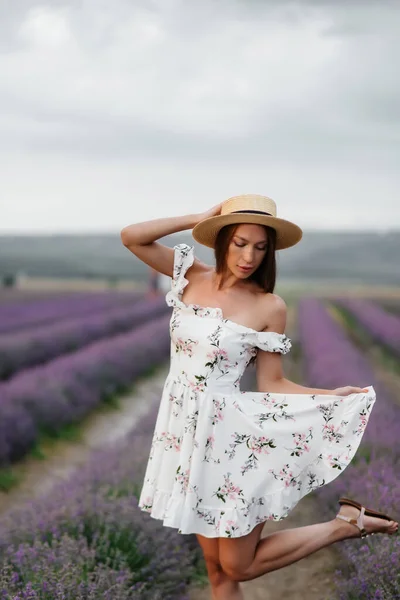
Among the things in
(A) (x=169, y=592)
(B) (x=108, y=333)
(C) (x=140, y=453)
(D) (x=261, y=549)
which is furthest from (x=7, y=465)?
(B) (x=108, y=333)

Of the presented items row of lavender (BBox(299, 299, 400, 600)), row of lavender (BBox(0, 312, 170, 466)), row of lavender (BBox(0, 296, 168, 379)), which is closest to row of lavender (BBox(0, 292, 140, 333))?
row of lavender (BBox(0, 296, 168, 379))

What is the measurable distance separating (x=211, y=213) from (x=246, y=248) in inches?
8.2

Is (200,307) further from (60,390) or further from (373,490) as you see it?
(60,390)

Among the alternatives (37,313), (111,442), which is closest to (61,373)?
(111,442)

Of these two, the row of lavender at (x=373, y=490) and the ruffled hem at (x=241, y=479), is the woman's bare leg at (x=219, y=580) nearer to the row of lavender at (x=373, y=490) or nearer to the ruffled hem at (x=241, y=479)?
the ruffled hem at (x=241, y=479)

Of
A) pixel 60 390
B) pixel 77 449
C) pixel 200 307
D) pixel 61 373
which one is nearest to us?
pixel 200 307

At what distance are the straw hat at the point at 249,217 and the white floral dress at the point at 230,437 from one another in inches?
10.7

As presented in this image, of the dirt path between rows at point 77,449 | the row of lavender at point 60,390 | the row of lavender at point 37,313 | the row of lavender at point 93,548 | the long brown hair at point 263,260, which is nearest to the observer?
the long brown hair at point 263,260

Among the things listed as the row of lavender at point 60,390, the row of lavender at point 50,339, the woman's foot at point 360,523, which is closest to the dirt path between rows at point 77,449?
the row of lavender at point 60,390

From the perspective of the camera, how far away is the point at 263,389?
2.39 metres

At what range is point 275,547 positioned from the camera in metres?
2.28

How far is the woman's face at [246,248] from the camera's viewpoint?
2.26m

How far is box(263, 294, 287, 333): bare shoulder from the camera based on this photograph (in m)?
2.34

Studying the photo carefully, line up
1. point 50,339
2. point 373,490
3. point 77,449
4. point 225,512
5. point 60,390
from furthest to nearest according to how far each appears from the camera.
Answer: point 50,339, point 60,390, point 77,449, point 373,490, point 225,512
